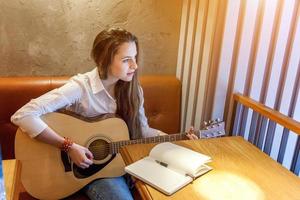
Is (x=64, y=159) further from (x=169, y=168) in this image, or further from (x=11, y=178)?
(x=169, y=168)

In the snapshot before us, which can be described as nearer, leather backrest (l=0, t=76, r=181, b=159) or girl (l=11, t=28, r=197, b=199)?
girl (l=11, t=28, r=197, b=199)

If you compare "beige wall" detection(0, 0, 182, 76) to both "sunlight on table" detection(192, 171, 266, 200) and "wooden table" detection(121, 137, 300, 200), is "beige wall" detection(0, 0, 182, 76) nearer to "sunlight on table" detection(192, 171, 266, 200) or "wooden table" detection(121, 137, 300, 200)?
"wooden table" detection(121, 137, 300, 200)

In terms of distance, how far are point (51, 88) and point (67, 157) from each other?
0.51 m

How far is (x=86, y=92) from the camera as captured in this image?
1.41 metres

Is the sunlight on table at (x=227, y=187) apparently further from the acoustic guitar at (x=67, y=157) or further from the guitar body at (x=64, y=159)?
the guitar body at (x=64, y=159)

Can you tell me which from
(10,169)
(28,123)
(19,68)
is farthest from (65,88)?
(19,68)

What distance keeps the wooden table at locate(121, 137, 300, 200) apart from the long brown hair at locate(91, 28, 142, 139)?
34 centimetres

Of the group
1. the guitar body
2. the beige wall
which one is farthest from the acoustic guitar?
the beige wall

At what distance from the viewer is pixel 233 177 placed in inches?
39.6

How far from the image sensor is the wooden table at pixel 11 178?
867 millimetres

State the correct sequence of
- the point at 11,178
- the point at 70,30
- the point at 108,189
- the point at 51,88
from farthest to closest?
1. the point at 70,30
2. the point at 51,88
3. the point at 108,189
4. the point at 11,178

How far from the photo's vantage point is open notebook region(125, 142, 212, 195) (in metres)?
0.93

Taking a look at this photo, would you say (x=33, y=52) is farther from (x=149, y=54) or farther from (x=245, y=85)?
(x=245, y=85)

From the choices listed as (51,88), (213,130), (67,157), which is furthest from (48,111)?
(213,130)
